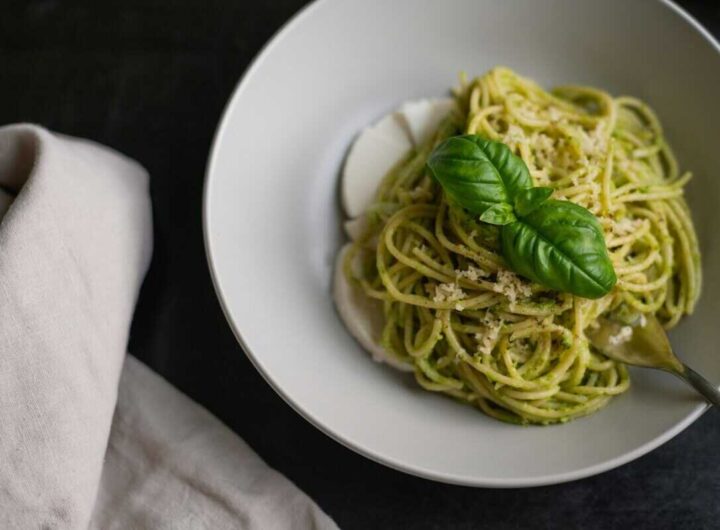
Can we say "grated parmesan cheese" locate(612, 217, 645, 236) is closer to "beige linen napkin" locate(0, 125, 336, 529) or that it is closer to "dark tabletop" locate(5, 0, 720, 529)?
"dark tabletop" locate(5, 0, 720, 529)

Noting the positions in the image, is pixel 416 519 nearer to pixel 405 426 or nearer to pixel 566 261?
pixel 405 426

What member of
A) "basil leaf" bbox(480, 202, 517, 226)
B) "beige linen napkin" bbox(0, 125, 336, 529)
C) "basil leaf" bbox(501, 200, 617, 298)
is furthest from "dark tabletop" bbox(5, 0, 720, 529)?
"basil leaf" bbox(480, 202, 517, 226)

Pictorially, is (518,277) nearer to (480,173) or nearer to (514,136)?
(480,173)

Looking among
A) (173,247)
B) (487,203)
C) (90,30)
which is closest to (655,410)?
(487,203)

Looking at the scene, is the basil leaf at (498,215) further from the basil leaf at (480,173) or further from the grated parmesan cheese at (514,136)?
the grated parmesan cheese at (514,136)

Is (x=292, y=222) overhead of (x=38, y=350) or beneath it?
overhead

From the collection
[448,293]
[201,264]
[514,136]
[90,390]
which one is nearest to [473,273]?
[448,293]

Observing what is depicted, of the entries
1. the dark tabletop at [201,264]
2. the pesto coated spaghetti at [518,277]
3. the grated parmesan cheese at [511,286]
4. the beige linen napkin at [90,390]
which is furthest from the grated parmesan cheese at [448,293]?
the beige linen napkin at [90,390]
